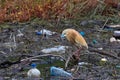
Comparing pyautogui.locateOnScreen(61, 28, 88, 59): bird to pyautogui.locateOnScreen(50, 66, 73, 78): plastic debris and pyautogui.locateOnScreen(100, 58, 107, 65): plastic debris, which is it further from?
pyautogui.locateOnScreen(50, 66, 73, 78): plastic debris

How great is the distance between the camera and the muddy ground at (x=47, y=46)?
3.81 m

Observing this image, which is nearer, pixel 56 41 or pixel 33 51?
→ pixel 33 51

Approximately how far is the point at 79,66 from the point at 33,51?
0.69 meters

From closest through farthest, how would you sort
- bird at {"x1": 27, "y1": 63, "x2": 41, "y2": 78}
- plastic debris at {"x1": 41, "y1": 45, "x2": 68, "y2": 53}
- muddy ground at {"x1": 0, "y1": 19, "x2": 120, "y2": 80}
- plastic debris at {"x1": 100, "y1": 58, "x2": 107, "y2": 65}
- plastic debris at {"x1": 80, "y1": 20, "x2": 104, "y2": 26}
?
bird at {"x1": 27, "y1": 63, "x2": 41, "y2": 78}
muddy ground at {"x1": 0, "y1": 19, "x2": 120, "y2": 80}
plastic debris at {"x1": 100, "y1": 58, "x2": 107, "y2": 65}
plastic debris at {"x1": 41, "y1": 45, "x2": 68, "y2": 53}
plastic debris at {"x1": 80, "y1": 20, "x2": 104, "y2": 26}

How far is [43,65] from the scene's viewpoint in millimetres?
3996

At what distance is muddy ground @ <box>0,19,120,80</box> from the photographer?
12.5ft

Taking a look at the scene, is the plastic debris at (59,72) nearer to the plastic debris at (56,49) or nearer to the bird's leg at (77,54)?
the bird's leg at (77,54)

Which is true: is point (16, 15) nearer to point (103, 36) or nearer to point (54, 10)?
point (54, 10)

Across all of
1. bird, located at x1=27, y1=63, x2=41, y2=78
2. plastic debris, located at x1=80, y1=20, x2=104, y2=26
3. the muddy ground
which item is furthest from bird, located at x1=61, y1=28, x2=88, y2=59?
plastic debris, located at x1=80, y1=20, x2=104, y2=26

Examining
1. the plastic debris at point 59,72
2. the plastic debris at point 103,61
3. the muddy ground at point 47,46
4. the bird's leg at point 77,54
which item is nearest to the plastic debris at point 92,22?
the muddy ground at point 47,46

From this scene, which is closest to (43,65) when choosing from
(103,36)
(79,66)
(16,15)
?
(79,66)

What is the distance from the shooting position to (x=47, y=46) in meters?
4.71

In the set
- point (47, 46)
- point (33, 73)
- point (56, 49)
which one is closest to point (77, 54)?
point (56, 49)

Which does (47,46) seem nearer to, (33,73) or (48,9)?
(33,73)
